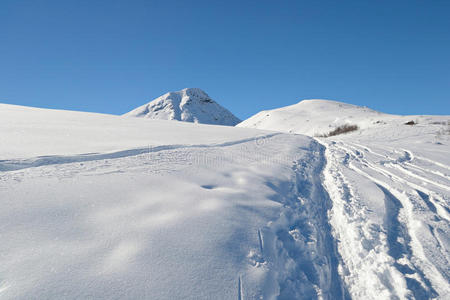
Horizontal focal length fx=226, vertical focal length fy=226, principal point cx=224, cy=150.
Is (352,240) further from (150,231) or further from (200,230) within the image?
(150,231)

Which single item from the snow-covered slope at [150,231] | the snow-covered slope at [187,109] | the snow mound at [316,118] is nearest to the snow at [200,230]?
the snow-covered slope at [150,231]

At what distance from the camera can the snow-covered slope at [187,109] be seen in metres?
112

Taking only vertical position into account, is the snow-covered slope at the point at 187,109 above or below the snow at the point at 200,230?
above

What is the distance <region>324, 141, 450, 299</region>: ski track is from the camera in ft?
5.29

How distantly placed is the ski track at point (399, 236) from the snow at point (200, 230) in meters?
0.01

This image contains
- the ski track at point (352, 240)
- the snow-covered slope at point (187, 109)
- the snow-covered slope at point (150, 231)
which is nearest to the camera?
the snow-covered slope at point (150, 231)

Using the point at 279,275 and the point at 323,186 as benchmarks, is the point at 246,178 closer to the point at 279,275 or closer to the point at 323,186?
the point at 323,186

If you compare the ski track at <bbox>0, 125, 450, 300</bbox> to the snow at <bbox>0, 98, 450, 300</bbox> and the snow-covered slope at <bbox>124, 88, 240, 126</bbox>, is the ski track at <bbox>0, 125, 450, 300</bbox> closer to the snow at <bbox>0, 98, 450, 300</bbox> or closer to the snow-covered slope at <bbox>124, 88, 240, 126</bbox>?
the snow at <bbox>0, 98, 450, 300</bbox>

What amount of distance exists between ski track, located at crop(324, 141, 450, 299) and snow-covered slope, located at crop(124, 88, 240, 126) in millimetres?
105744

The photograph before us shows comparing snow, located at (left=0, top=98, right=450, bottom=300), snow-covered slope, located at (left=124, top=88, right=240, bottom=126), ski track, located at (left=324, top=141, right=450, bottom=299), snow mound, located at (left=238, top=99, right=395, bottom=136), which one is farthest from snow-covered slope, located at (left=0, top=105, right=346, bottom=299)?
snow-covered slope, located at (left=124, top=88, right=240, bottom=126)

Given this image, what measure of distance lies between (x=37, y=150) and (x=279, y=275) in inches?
132

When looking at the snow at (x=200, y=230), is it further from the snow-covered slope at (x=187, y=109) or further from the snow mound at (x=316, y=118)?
the snow-covered slope at (x=187, y=109)

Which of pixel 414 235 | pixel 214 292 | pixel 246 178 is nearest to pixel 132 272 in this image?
pixel 214 292

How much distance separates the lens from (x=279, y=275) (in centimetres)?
163
